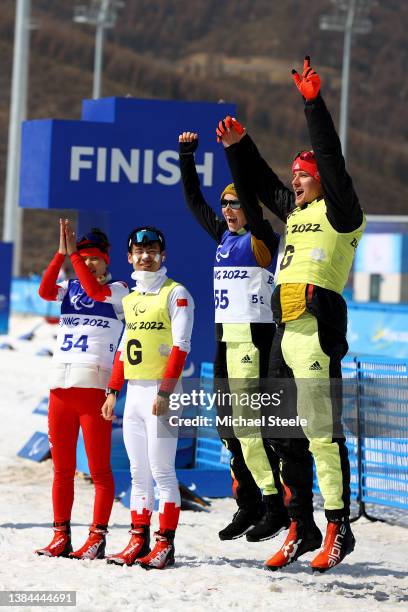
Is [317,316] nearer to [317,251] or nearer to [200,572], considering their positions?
[317,251]

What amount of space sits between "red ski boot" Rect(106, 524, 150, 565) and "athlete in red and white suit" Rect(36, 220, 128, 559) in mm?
199

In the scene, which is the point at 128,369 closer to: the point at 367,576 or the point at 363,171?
the point at 367,576

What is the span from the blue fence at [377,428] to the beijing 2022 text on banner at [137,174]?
160 centimetres

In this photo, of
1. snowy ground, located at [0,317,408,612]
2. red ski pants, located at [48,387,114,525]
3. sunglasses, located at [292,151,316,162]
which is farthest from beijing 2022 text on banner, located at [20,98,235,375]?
sunglasses, located at [292,151,316,162]

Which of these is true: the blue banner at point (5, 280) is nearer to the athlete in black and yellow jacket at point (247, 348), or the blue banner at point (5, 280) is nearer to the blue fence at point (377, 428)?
the blue fence at point (377, 428)

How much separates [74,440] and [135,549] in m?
0.74

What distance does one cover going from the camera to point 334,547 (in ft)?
23.4

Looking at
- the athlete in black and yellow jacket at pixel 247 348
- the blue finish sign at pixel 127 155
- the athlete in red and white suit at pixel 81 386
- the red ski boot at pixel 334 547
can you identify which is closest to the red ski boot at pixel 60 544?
the athlete in red and white suit at pixel 81 386

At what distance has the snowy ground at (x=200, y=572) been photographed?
7.03 metres

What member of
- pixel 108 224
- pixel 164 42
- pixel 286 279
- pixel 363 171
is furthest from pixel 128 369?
pixel 164 42

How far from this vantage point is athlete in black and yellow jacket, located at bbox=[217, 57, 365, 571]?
697 cm

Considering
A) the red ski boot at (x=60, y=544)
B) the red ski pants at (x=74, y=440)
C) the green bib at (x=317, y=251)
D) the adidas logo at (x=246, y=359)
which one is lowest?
the red ski boot at (x=60, y=544)

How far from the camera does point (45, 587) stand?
23.6 feet

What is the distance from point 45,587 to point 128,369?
130cm
